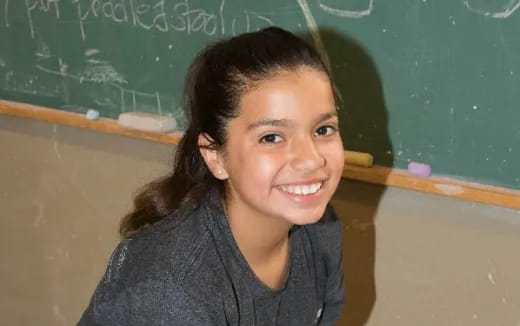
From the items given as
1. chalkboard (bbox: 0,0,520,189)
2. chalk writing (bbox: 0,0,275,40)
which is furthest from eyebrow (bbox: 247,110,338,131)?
chalk writing (bbox: 0,0,275,40)

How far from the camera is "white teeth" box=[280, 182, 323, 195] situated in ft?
3.45

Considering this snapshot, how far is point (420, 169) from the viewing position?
1402mm

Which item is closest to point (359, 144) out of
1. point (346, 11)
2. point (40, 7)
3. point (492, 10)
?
point (346, 11)

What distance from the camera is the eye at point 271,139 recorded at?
1.02m

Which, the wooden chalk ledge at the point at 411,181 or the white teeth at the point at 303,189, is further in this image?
the wooden chalk ledge at the point at 411,181

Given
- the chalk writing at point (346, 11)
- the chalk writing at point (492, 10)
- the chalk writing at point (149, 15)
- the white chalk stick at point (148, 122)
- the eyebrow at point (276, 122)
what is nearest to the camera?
the eyebrow at point (276, 122)

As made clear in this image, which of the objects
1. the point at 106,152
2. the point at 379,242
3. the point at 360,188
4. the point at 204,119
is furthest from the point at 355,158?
the point at 106,152

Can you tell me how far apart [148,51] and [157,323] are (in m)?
0.82

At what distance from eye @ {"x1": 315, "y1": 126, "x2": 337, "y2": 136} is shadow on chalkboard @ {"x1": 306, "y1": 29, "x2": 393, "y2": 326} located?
1.23 ft

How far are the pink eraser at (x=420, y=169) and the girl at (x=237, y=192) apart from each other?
32cm

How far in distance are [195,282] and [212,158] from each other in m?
0.19

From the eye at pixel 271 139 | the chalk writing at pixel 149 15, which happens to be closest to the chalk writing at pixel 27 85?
the chalk writing at pixel 149 15

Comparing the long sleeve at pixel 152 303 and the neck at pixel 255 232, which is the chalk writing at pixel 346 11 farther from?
the long sleeve at pixel 152 303

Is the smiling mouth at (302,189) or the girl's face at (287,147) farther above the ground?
the girl's face at (287,147)
